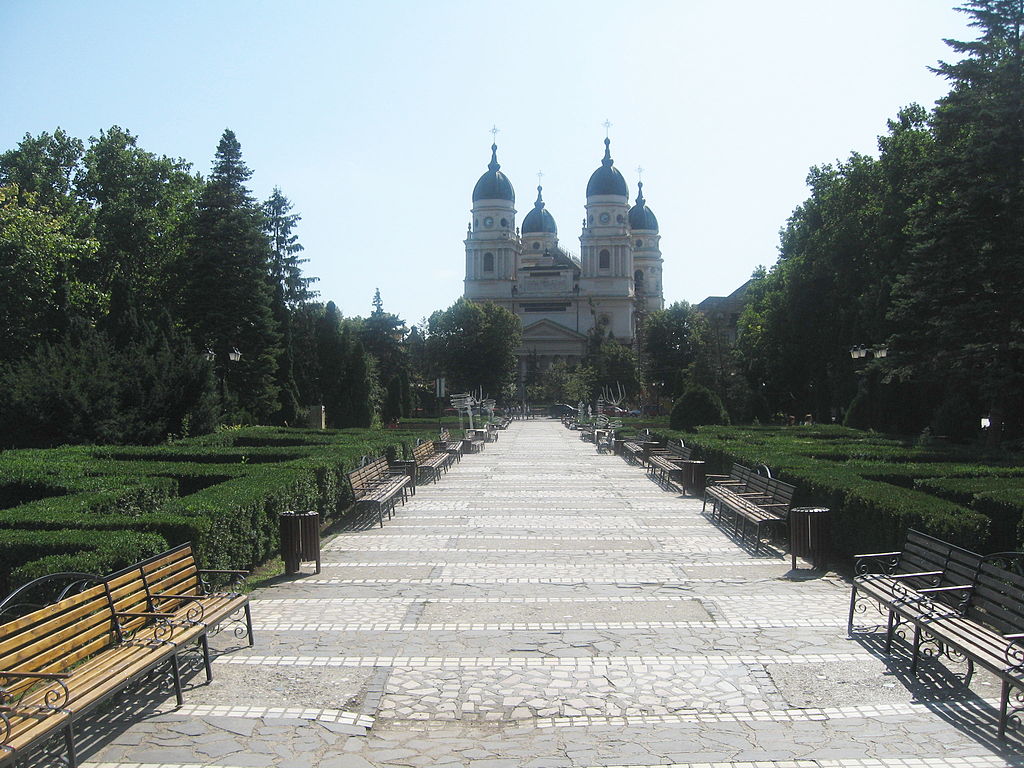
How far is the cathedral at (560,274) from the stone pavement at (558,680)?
264 feet

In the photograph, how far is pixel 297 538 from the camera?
9508 mm

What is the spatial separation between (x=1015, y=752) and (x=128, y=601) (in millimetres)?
5252

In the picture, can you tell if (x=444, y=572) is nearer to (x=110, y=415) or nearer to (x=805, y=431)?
(x=110, y=415)

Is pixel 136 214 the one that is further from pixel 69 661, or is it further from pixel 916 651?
pixel 916 651

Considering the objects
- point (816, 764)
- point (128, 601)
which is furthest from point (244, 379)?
point (816, 764)

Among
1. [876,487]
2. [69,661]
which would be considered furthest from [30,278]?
[69,661]

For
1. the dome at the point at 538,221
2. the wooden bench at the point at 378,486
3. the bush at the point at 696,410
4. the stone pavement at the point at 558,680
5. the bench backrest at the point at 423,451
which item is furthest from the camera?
the dome at the point at 538,221

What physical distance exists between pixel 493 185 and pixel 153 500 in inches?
3387


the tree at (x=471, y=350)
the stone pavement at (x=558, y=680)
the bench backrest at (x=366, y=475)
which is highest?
the tree at (x=471, y=350)

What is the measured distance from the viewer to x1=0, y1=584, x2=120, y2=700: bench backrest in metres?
4.71

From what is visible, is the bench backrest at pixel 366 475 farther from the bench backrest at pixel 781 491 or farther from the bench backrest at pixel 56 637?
the bench backrest at pixel 56 637

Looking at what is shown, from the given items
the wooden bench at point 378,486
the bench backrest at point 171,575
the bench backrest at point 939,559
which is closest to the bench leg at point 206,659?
the bench backrest at point 171,575

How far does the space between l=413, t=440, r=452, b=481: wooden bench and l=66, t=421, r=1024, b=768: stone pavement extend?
825 centimetres

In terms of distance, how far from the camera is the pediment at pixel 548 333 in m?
91.9
